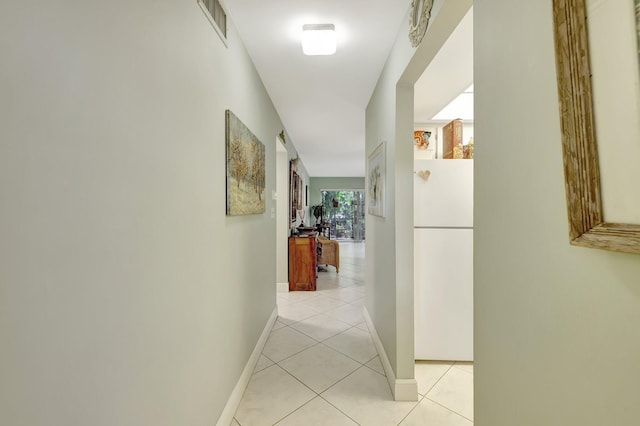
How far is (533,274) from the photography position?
678 millimetres

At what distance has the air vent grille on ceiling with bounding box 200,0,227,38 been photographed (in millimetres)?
1366

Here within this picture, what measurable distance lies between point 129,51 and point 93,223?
0.52 meters

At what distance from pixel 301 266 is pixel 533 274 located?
3.85 m

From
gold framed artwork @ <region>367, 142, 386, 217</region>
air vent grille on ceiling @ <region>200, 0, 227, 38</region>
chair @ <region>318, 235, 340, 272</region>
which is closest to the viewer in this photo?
air vent grille on ceiling @ <region>200, 0, 227, 38</region>

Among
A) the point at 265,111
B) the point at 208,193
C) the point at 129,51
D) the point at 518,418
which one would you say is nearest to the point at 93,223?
the point at 129,51

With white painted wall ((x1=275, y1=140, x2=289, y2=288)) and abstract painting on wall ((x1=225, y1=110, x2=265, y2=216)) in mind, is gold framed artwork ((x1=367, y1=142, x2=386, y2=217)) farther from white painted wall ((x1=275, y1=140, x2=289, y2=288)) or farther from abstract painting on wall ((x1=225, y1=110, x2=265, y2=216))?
white painted wall ((x1=275, y1=140, x2=289, y2=288))

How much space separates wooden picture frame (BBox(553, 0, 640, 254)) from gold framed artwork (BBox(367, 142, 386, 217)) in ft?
5.43

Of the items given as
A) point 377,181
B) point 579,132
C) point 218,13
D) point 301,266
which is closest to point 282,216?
point 301,266

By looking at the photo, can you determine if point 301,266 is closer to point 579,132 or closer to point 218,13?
point 218,13

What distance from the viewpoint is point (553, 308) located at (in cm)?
62

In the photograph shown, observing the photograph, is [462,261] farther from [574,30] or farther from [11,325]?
[11,325]

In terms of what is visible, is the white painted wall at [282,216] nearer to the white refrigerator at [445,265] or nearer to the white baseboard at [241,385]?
the white baseboard at [241,385]

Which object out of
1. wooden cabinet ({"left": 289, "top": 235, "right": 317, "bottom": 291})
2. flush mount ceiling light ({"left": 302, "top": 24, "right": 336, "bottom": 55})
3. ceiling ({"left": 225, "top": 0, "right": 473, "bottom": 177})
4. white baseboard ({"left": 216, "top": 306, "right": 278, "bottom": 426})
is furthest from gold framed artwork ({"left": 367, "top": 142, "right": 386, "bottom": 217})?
wooden cabinet ({"left": 289, "top": 235, "right": 317, "bottom": 291})

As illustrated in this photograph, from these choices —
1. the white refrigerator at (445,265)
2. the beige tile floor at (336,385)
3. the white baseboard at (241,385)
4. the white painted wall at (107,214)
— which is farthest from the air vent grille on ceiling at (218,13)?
the beige tile floor at (336,385)
